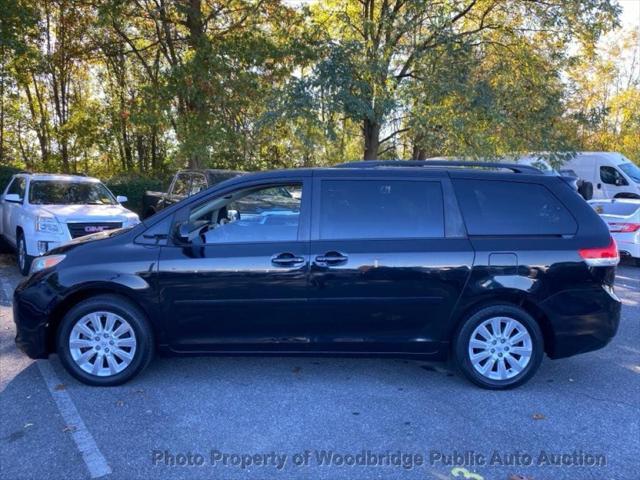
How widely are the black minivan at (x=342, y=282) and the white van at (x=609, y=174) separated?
594 inches

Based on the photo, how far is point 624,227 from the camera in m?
10.5

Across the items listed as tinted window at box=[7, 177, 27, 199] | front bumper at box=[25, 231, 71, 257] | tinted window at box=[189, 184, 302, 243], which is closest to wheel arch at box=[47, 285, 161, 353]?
tinted window at box=[189, 184, 302, 243]

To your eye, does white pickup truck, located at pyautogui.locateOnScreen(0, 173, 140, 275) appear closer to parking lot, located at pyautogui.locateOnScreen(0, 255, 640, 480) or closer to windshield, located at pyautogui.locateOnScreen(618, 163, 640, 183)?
parking lot, located at pyautogui.locateOnScreen(0, 255, 640, 480)

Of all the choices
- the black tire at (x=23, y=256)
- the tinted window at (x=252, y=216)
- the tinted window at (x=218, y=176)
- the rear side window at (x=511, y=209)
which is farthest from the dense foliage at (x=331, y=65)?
the tinted window at (x=252, y=216)

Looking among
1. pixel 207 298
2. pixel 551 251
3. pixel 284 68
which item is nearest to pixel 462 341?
pixel 551 251

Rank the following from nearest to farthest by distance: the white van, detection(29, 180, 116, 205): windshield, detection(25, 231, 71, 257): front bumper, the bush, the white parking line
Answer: the white parking line, detection(25, 231, 71, 257): front bumper, detection(29, 180, 116, 205): windshield, the bush, the white van

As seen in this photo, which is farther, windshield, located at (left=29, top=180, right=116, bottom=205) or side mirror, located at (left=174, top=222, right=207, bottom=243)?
windshield, located at (left=29, top=180, right=116, bottom=205)

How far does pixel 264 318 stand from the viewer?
425cm

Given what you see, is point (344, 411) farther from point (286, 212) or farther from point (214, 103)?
point (214, 103)

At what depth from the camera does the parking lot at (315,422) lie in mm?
3205

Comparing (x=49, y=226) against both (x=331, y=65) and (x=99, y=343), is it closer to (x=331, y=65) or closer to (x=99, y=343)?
(x=99, y=343)

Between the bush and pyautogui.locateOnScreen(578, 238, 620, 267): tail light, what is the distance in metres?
13.9

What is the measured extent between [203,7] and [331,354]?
14.3 m

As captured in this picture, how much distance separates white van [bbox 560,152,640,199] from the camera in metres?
17.6
